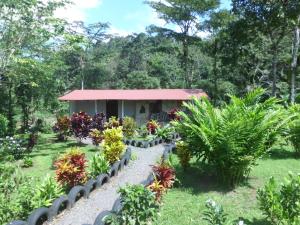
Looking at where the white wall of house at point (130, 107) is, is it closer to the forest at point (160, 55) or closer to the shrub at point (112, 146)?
the forest at point (160, 55)

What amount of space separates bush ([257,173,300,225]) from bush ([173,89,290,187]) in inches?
106

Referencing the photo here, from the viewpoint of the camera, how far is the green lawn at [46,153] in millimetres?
12314

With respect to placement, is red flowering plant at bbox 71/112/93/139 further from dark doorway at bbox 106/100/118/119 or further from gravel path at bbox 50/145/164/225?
dark doorway at bbox 106/100/118/119

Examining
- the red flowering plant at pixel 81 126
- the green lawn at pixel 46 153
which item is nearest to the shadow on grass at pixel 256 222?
the green lawn at pixel 46 153

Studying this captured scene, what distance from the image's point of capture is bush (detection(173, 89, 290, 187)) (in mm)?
8914

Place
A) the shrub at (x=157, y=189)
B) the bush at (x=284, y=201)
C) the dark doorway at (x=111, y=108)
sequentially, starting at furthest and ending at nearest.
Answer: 1. the dark doorway at (x=111, y=108)
2. the shrub at (x=157, y=189)
3. the bush at (x=284, y=201)

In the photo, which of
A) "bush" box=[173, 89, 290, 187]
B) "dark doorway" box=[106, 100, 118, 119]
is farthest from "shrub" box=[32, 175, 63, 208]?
"dark doorway" box=[106, 100, 118, 119]

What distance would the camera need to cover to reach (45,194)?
7512mm

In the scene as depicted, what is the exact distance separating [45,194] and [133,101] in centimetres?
2115

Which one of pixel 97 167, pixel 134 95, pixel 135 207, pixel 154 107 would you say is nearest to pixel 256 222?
A: pixel 135 207

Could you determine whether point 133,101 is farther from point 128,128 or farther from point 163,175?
point 163,175

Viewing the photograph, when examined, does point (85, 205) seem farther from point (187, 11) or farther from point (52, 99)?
point (187, 11)

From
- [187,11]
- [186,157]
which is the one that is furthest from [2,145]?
[187,11]

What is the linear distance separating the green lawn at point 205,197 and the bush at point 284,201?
1049mm
